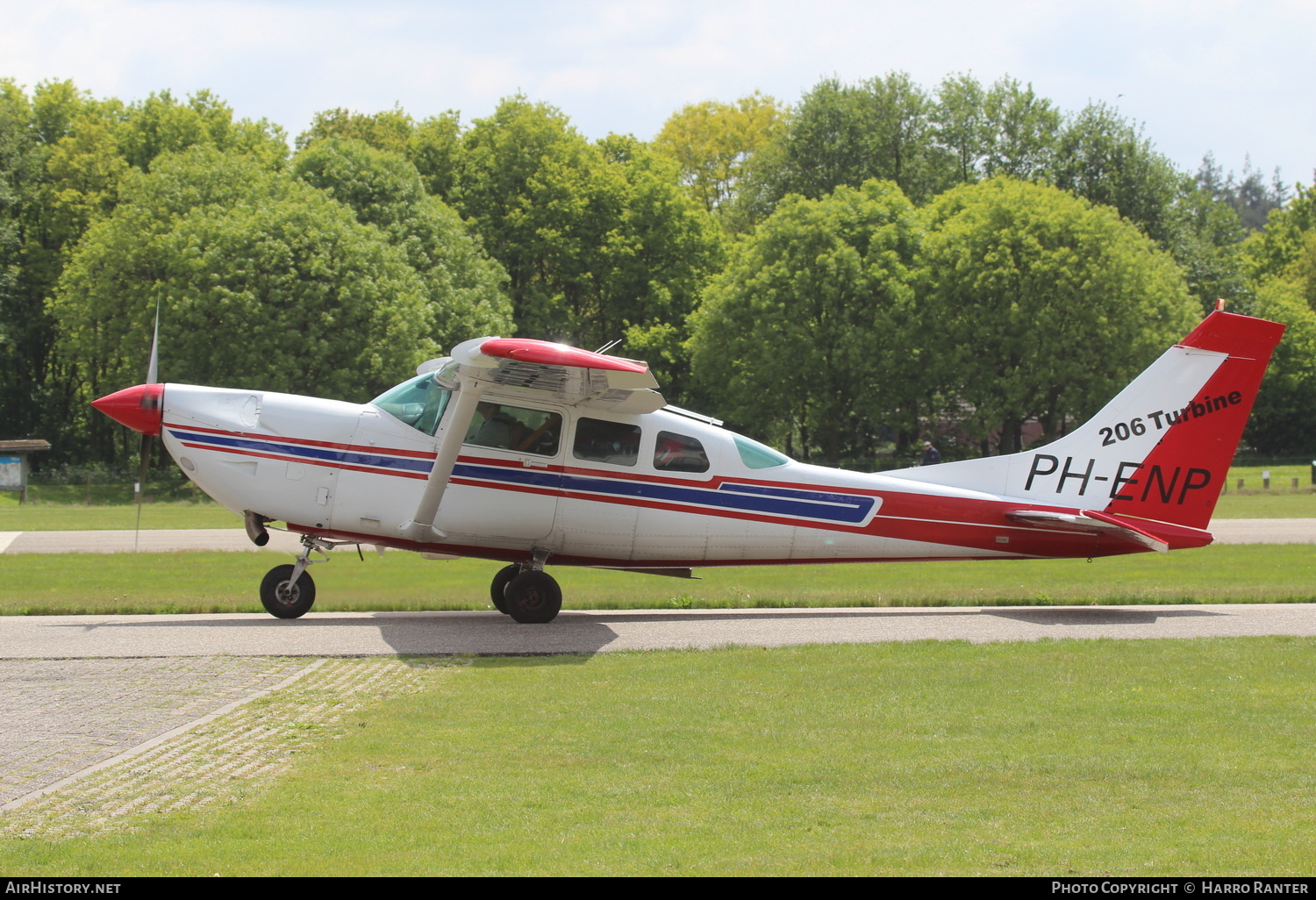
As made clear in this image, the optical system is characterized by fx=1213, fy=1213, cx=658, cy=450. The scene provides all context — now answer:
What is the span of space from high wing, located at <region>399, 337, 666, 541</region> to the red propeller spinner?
3.08 metres

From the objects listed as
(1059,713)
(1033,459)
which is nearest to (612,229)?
(1033,459)

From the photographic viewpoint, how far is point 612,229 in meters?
59.1

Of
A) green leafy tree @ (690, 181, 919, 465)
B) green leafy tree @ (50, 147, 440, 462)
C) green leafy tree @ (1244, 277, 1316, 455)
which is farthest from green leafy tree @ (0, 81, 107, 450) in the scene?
green leafy tree @ (1244, 277, 1316, 455)

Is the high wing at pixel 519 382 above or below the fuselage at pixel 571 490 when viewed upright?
above

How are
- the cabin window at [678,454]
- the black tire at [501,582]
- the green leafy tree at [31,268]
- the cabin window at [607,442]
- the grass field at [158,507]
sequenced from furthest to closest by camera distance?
the green leafy tree at [31,268] < the grass field at [158,507] < the black tire at [501,582] < the cabin window at [678,454] < the cabin window at [607,442]

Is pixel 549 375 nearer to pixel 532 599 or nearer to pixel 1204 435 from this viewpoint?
pixel 532 599

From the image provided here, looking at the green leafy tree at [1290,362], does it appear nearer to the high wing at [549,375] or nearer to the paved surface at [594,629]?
the paved surface at [594,629]

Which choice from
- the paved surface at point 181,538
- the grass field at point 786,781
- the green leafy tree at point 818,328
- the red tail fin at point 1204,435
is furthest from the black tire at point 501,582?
the green leafy tree at point 818,328

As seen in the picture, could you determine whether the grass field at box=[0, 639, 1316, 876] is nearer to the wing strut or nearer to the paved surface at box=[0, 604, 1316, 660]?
the paved surface at box=[0, 604, 1316, 660]

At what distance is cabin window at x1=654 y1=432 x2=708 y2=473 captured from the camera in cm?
1431

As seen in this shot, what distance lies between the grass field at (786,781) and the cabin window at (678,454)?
390 cm

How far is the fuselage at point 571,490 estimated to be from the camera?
13.8 meters
